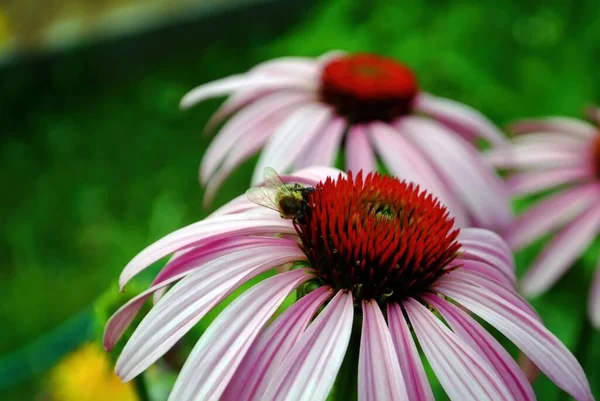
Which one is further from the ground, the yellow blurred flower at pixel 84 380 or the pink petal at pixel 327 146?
the pink petal at pixel 327 146

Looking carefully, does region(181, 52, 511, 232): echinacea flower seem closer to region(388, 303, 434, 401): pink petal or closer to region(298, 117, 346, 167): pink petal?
region(298, 117, 346, 167): pink petal

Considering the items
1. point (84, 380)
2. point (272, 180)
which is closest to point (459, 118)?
point (272, 180)

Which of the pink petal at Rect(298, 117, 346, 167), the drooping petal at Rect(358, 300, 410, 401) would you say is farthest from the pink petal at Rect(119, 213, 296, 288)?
the pink petal at Rect(298, 117, 346, 167)

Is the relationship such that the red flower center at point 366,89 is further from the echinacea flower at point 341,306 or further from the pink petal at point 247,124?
the echinacea flower at point 341,306

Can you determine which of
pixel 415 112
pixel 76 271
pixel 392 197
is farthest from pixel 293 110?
pixel 76 271

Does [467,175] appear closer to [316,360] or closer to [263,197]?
[263,197]

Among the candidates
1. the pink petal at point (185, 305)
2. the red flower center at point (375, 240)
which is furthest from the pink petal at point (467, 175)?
the pink petal at point (185, 305)
